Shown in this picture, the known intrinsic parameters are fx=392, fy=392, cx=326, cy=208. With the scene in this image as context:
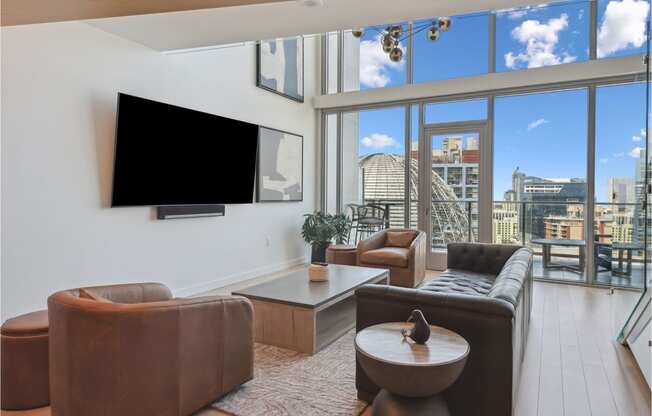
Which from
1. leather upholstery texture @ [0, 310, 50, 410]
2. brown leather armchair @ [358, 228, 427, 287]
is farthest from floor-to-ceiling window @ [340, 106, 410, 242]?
leather upholstery texture @ [0, 310, 50, 410]

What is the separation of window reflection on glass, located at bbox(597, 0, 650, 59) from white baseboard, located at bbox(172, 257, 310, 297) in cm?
510

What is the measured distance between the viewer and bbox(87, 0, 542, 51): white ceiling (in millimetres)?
3000

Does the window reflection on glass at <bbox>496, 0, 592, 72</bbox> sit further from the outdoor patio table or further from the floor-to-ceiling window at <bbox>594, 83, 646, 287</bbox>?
the outdoor patio table

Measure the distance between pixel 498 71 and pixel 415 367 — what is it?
5371 millimetres

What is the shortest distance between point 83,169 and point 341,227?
12.5ft

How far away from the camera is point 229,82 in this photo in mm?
5051

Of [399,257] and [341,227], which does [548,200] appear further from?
[341,227]

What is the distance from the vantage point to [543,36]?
556 centimetres

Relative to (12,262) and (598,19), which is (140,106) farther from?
(598,19)

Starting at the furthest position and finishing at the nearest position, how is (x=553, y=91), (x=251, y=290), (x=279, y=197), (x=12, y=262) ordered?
(x=279, y=197), (x=553, y=91), (x=251, y=290), (x=12, y=262)

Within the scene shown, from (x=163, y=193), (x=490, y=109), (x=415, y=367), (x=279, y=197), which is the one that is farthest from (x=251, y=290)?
(x=490, y=109)

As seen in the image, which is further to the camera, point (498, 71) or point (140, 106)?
point (498, 71)

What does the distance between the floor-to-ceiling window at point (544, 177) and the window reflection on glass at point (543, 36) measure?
1.61 feet

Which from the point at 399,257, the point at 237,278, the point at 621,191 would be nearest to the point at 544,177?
the point at 621,191
